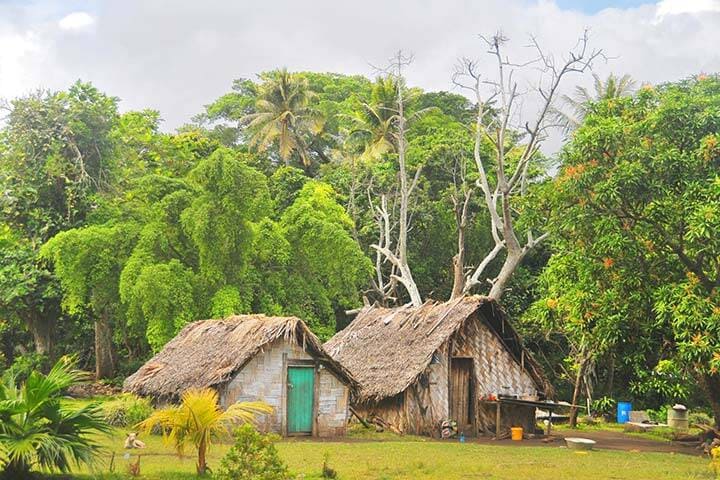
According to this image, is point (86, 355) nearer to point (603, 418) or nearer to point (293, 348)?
point (293, 348)

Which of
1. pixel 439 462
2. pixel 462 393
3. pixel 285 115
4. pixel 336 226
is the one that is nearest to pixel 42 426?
pixel 439 462

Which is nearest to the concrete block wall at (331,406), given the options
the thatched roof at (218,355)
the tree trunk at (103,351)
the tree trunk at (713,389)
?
the thatched roof at (218,355)

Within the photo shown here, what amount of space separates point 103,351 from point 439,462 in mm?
19837

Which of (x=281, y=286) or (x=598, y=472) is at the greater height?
(x=281, y=286)

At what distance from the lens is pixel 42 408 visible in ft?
34.5

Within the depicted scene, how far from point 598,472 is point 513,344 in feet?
26.1

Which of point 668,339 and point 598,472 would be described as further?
point 668,339

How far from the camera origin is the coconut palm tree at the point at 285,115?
42156 millimetres

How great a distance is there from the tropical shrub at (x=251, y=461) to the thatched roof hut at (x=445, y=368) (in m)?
9.83

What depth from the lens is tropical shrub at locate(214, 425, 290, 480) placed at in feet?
Answer: 34.7

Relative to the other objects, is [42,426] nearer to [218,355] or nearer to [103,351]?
[218,355]

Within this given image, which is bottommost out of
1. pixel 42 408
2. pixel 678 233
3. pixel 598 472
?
pixel 598 472

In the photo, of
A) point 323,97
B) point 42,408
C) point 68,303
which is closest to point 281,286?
point 68,303

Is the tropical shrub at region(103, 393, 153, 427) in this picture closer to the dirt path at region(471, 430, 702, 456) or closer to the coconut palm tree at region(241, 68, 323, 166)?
the dirt path at region(471, 430, 702, 456)
